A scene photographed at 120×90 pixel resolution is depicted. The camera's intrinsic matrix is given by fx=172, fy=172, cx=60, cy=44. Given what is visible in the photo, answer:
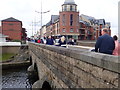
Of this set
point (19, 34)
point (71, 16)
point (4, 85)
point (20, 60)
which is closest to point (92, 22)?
point (71, 16)

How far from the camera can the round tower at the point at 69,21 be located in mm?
61969

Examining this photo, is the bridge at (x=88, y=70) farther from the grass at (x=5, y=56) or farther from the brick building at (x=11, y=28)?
the brick building at (x=11, y=28)

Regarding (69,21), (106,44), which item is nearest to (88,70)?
(106,44)

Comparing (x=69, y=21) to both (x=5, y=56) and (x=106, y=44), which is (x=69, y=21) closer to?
(x=5, y=56)

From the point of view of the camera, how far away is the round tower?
6197 centimetres

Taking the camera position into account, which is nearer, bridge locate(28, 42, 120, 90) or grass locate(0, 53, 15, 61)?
bridge locate(28, 42, 120, 90)

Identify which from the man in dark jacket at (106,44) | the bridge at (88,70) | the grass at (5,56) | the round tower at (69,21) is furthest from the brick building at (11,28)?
the man in dark jacket at (106,44)

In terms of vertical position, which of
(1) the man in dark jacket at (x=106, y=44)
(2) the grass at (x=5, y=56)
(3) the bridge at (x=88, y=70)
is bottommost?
(2) the grass at (x=5, y=56)

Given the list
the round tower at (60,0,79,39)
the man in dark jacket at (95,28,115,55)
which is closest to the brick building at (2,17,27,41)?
the round tower at (60,0,79,39)

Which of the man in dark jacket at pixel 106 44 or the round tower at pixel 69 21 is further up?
the round tower at pixel 69 21

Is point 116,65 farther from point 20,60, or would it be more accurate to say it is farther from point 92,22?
point 92,22

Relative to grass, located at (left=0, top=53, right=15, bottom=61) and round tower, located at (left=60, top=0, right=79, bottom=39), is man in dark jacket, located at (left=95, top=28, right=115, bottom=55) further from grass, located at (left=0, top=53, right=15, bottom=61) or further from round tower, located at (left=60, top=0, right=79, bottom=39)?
round tower, located at (left=60, top=0, right=79, bottom=39)

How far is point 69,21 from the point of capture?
62.2 metres

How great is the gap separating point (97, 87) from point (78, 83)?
45.2 inches
